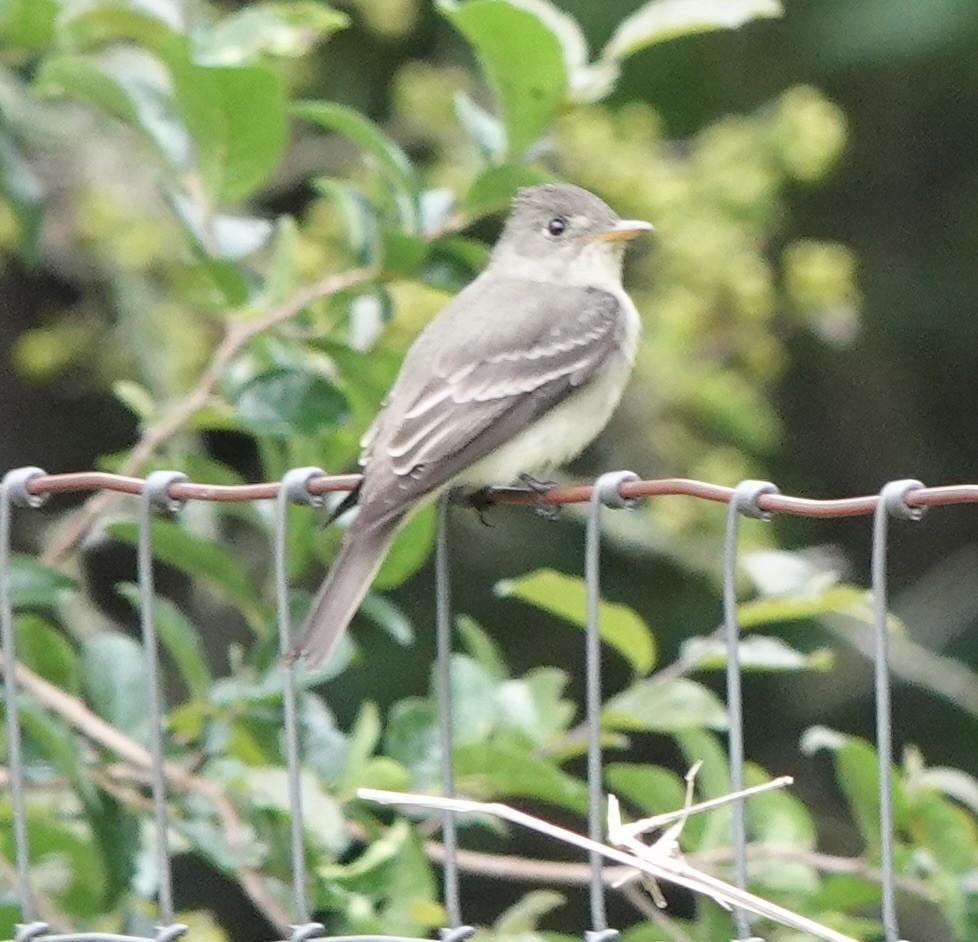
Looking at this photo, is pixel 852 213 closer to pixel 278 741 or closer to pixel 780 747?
pixel 780 747

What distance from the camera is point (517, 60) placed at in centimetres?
384

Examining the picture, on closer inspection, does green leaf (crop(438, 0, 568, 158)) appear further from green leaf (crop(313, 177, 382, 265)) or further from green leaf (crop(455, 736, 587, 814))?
green leaf (crop(455, 736, 587, 814))

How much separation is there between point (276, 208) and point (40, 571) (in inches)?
105

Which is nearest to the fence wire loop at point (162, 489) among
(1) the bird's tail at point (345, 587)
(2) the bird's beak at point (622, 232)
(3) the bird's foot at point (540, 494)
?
(1) the bird's tail at point (345, 587)

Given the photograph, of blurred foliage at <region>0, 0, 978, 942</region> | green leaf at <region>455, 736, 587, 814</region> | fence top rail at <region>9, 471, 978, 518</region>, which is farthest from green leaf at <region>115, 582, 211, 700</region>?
fence top rail at <region>9, 471, 978, 518</region>

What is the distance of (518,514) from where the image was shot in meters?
6.42

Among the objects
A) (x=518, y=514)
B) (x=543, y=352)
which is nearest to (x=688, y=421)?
(x=518, y=514)

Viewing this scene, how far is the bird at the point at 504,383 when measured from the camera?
3355mm

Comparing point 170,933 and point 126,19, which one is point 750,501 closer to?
point 170,933

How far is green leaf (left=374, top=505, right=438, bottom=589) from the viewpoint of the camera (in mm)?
3734

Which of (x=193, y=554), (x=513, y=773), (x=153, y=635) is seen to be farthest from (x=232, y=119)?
(x=153, y=635)

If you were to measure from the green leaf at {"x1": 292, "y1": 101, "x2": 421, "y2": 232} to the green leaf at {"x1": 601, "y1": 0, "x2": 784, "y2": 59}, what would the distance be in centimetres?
42

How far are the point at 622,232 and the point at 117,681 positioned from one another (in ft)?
4.44

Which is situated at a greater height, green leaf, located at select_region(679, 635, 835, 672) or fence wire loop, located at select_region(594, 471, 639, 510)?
fence wire loop, located at select_region(594, 471, 639, 510)
